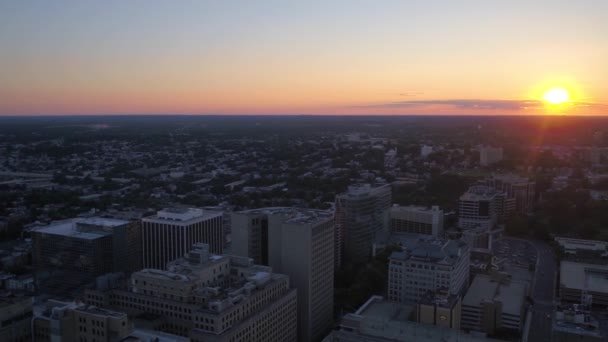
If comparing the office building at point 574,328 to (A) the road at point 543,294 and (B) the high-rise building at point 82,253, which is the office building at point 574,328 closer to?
(A) the road at point 543,294

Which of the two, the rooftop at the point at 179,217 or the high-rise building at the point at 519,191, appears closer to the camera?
the rooftop at the point at 179,217

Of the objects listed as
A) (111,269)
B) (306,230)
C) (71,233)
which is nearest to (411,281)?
(306,230)

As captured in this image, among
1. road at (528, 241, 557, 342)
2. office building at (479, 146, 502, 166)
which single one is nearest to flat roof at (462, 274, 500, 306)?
road at (528, 241, 557, 342)

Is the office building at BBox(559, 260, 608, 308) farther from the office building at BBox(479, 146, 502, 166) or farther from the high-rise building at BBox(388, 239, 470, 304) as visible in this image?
the office building at BBox(479, 146, 502, 166)

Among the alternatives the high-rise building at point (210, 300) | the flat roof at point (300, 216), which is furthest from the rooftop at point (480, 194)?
the high-rise building at point (210, 300)

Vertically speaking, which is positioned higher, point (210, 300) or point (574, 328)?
point (210, 300)

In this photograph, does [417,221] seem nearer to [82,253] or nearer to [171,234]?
[171,234]

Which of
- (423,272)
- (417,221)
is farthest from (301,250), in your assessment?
(417,221)
